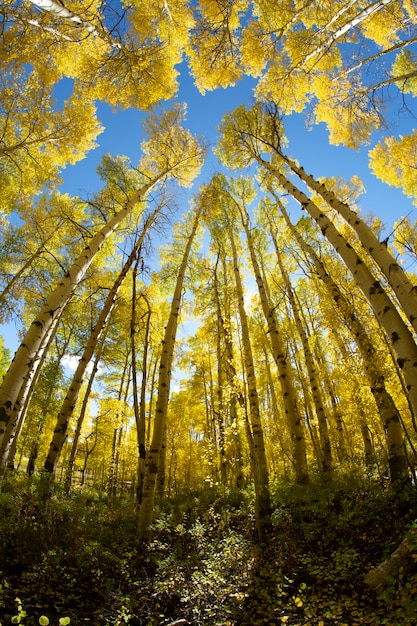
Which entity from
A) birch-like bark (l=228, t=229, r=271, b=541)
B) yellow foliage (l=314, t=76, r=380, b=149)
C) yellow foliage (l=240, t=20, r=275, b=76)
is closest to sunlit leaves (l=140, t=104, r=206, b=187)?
yellow foliage (l=240, t=20, r=275, b=76)

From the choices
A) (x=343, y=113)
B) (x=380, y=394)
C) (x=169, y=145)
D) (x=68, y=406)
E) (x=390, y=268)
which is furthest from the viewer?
(x=169, y=145)

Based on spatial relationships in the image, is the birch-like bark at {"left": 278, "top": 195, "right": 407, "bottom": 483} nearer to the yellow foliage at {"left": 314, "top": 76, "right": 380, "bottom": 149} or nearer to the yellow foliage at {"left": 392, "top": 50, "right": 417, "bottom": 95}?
the yellow foliage at {"left": 314, "top": 76, "right": 380, "bottom": 149}

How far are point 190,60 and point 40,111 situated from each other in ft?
12.6

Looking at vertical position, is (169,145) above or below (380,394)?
above

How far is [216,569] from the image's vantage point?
13.6ft

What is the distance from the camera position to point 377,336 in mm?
→ 6320

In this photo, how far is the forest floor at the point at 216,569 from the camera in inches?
114

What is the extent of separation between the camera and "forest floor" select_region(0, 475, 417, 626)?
289cm

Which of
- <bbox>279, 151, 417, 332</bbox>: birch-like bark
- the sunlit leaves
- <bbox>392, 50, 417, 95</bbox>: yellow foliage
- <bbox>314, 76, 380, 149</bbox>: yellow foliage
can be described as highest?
<bbox>392, 50, 417, 95</bbox>: yellow foliage

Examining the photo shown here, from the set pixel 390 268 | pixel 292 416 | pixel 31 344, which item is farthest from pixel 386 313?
pixel 31 344

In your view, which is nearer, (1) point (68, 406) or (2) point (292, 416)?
(1) point (68, 406)

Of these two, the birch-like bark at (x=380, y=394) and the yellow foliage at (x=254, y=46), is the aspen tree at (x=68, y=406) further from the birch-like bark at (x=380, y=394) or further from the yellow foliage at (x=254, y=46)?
the yellow foliage at (x=254, y=46)

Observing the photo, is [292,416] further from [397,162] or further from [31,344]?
[397,162]

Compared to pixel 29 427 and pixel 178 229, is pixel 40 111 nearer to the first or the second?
pixel 178 229
